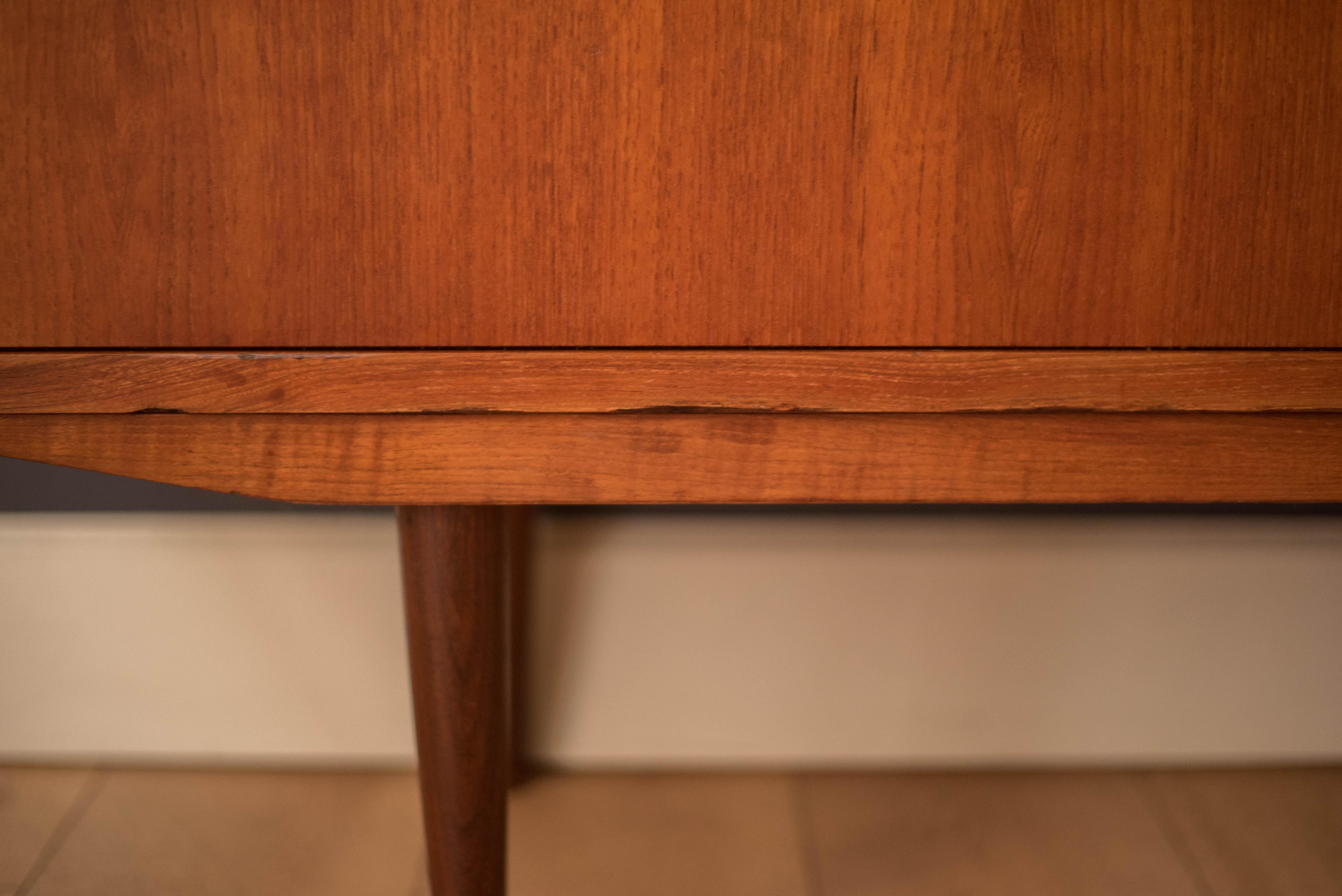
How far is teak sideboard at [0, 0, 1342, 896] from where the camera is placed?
0.99ft

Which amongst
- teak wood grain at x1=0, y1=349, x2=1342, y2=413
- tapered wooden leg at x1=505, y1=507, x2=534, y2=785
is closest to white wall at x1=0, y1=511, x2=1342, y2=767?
tapered wooden leg at x1=505, y1=507, x2=534, y2=785

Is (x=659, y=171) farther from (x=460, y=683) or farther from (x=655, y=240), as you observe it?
(x=460, y=683)

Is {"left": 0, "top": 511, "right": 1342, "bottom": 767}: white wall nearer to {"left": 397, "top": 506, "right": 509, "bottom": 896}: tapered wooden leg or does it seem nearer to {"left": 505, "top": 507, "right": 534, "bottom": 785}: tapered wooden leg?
{"left": 505, "top": 507, "right": 534, "bottom": 785}: tapered wooden leg

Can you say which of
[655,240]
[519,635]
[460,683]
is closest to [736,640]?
[519,635]

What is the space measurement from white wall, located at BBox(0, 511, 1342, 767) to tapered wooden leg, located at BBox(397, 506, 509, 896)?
346 mm

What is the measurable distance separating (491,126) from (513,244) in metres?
0.04

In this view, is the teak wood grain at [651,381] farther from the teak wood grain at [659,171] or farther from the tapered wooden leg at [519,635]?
the tapered wooden leg at [519,635]

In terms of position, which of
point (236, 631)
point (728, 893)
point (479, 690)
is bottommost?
point (728, 893)

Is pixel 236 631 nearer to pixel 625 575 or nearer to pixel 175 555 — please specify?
pixel 175 555

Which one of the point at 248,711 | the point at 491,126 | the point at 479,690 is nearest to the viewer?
the point at 491,126

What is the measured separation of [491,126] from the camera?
1.00ft

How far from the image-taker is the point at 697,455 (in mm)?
334

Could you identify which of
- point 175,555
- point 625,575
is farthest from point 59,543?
point 625,575

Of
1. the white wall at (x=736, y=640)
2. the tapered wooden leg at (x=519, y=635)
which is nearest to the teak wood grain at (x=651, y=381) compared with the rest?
the tapered wooden leg at (x=519, y=635)
